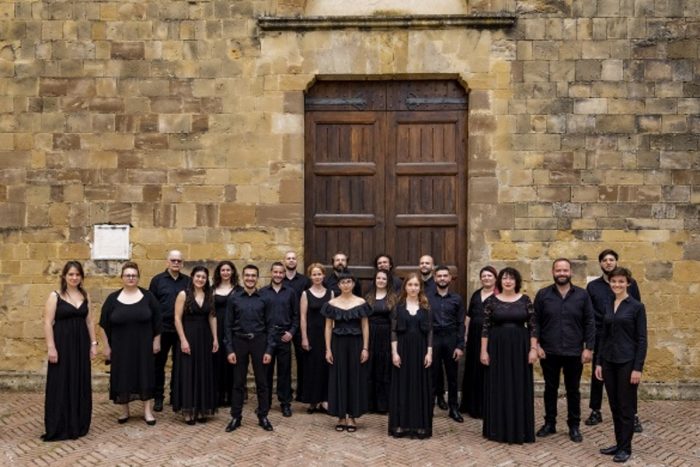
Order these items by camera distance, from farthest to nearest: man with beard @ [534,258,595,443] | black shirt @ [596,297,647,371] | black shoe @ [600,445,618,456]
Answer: man with beard @ [534,258,595,443] → black shoe @ [600,445,618,456] → black shirt @ [596,297,647,371]

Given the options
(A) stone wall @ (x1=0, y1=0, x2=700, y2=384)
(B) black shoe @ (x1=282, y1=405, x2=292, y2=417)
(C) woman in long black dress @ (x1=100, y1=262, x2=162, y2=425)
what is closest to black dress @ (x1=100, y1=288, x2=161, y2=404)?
Answer: (C) woman in long black dress @ (x1=100, y1=262, x2=162, y2=425)

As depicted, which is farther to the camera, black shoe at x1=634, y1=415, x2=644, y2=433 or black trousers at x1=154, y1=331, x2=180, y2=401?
black trousers at x1=154, y1=331, x2=180, y2=401

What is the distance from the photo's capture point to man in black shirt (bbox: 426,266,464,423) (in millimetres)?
7402

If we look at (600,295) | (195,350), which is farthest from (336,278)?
(600,295)

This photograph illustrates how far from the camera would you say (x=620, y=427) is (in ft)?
20.6

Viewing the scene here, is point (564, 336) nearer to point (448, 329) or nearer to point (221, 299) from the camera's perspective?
point (448, 329)

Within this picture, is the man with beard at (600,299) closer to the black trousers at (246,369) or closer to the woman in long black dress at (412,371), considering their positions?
the woman in long black dress at (412,371)

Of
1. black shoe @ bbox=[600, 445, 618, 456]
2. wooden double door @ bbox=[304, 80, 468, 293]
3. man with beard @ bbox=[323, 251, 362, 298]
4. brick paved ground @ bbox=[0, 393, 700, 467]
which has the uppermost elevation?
wooden double door @ bbox=[304, 80, 468, 293]

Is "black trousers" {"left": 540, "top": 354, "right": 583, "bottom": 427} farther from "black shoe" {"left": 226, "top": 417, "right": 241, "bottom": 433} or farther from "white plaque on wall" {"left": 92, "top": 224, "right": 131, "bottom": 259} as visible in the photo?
"white plaque on wall" {"left": 92, "top": 224, "right": 131, "bottom": 259}

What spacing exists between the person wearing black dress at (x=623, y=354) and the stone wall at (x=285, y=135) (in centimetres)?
246

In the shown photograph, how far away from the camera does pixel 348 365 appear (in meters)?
6.96

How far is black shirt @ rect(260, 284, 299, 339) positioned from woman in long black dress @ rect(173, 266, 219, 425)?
2.21 feet

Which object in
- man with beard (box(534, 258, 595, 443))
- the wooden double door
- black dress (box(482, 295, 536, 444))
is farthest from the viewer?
the wooden double door

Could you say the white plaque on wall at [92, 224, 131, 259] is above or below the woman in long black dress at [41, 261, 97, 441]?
above
